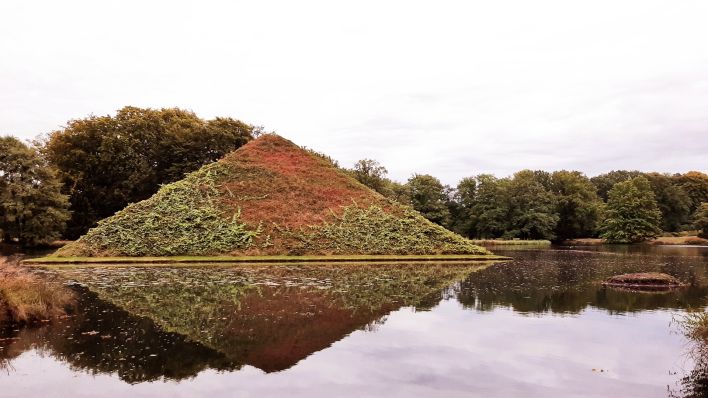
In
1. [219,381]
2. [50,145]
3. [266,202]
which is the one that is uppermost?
[50,145]

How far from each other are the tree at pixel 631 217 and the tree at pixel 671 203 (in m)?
17.6

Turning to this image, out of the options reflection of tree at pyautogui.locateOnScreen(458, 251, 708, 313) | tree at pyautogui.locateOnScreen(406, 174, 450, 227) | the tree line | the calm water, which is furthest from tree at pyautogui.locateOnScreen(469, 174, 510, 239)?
the calm water

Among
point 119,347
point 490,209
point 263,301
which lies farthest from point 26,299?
point 490,209

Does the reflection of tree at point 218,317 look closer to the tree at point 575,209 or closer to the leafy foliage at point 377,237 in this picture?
the leafy foliage at point 377,237

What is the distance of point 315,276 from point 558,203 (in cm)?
7647

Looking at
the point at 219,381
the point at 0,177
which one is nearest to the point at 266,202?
the point at 0,177

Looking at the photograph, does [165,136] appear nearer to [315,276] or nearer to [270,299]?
Result: [315,276]

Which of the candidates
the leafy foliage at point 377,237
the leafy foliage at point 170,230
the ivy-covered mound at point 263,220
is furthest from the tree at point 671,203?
the leafy foliage at point 170,230

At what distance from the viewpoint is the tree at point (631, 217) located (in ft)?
259

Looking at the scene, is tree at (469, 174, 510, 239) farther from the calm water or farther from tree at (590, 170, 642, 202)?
the calm water

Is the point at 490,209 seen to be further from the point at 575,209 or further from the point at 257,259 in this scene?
the point at 257,259

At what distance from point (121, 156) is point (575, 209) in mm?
73043

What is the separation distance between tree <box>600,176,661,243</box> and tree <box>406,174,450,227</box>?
25.4 meters

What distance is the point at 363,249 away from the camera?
143ft
